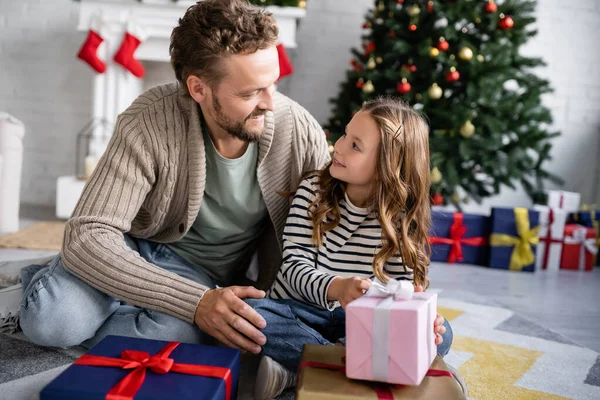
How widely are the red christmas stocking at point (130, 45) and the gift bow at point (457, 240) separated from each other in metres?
1.78

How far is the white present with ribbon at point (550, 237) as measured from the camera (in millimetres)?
2832

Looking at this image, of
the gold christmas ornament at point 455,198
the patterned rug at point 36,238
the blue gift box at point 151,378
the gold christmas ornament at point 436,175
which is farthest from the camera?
the gold christmas ornament at point 455,198

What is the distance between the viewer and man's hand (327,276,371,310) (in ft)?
3.78

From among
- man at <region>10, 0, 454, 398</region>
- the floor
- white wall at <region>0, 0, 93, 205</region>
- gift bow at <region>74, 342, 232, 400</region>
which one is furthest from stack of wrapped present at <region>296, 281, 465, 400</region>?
white wall at <region>0, 0, 93, 205</region>

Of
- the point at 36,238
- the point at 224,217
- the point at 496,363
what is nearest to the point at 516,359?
the point at 496,363

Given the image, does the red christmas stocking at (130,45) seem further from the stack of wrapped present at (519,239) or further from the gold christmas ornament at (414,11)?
the stack of wrapped present at (519,239)

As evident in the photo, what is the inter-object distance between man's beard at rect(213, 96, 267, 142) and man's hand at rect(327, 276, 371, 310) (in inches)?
16.4

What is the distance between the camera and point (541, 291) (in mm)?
2443

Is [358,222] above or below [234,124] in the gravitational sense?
below

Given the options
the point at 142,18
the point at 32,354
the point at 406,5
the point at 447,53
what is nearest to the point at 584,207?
the point at 447,53

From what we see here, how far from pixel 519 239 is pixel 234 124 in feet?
6.07

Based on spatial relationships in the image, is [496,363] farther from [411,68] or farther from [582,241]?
[411,68]

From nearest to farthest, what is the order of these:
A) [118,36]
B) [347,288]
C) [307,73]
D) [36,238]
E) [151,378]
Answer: [151,378] → [347,288] → [36,238] → [118,36] → [307,73]

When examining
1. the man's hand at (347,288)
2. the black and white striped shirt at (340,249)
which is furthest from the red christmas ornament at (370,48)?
the man's hand at (347,288)
